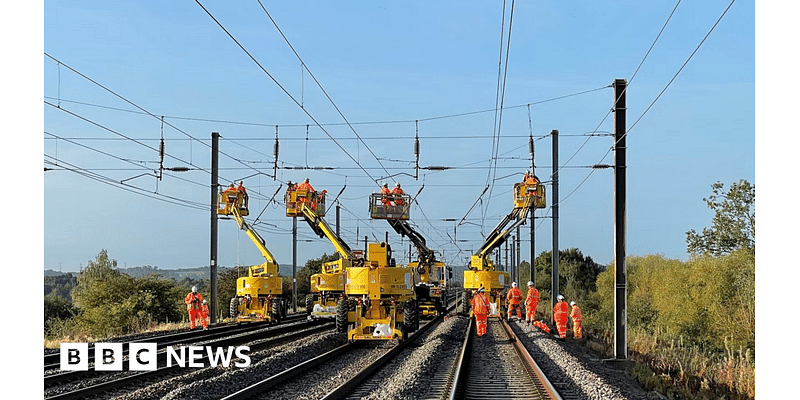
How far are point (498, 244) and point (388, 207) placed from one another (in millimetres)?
8850

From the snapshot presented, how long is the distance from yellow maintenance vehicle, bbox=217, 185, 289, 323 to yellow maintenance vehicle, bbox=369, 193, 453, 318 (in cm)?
655

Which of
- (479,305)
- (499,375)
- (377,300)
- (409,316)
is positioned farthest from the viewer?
(479,305)

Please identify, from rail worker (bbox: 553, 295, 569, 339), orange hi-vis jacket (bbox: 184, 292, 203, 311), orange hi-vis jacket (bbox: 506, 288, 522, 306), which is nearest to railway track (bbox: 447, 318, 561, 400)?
rail worker (bbox: 553, 295, 569, 339)

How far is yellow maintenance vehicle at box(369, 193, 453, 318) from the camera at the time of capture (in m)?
32.9

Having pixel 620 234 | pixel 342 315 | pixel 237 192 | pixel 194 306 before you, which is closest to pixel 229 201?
pixel 237 192

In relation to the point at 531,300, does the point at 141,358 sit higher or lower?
lower

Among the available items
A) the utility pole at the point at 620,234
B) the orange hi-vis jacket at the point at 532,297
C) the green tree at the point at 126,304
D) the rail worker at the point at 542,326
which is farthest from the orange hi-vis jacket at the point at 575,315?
the green tree at the point at 126,304

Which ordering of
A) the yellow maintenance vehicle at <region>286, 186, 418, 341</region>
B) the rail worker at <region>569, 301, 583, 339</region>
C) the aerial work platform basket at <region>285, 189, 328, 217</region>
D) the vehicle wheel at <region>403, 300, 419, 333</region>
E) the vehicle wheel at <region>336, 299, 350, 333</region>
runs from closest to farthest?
the yellow maintenance vehicle at <region>286, 186, 418, 341</region>
the vehicle wheel at <region>336, 299, 350, 333</region>
the vehicle wheel at <region>403, 300, 419, 333</region>
the rail worker at <region>569, 301, 583, 339</region>
the aerial work platform basket at <region>285, 189, 328, 217</region>

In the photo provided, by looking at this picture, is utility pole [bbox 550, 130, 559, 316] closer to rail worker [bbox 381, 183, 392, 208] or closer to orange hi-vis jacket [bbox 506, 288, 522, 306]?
orange hi-vis jacket [bbox 506, 288, 522, 306]

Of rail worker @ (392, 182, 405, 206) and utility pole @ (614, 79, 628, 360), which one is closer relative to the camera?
utility pole @ (614, 79, 628, 360)

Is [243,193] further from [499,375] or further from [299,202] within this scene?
[499,375]

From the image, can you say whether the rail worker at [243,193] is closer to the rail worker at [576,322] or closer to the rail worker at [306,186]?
the rail worker at [306,186]

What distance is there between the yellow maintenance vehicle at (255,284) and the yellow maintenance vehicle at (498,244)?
9264mm

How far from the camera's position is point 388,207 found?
108 feet
